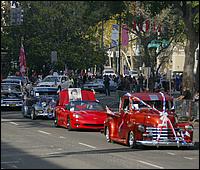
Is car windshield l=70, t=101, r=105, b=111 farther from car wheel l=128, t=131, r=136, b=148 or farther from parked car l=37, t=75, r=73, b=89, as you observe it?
parked car l=37, t=75, r=73, b=89

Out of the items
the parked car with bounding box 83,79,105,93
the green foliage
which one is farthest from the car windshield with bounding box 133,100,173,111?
the parked car with bounding box 83,79,105,93

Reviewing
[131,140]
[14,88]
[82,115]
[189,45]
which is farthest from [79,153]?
[14,88]

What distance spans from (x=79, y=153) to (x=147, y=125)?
7.52ft

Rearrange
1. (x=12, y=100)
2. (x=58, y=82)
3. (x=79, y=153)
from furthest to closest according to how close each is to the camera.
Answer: (x=58, y=82)
(x=12, y=100)
(x=79, y=153)

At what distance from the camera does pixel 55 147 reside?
19391mm

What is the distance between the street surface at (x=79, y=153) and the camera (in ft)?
49.9

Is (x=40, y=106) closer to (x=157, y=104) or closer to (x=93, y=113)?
(x=93, y=113)

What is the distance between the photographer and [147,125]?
742 inches

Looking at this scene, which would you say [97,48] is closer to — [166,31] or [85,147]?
[166,31]

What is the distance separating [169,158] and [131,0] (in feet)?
13.7

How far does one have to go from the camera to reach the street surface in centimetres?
1522

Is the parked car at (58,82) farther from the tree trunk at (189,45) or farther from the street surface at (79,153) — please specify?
the street surface at (79,153)

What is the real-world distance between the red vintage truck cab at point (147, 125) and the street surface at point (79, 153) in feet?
0.94

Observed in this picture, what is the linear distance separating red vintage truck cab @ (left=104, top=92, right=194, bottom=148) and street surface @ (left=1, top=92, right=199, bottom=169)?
0.29 metres
